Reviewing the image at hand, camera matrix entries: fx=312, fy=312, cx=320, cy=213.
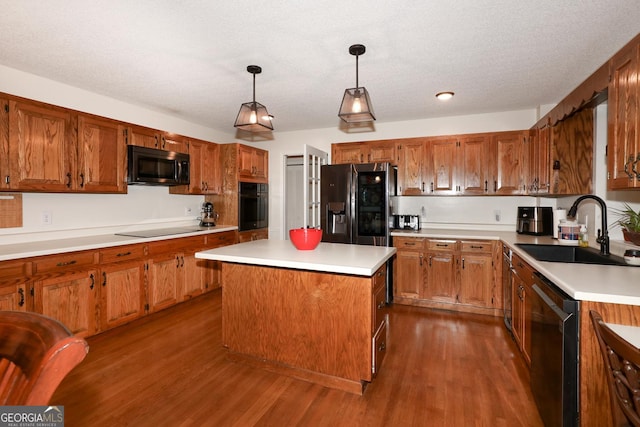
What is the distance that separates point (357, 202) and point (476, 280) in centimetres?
164

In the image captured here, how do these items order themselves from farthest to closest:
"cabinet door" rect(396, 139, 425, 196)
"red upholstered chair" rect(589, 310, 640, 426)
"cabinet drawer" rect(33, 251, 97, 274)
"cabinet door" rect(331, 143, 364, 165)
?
"cabinet door" rect(331, 143, 364, 165) < "cabinet door" rect(396, 139, 425, 196) < "cabinet drawer" rect(33, 251, 97, 274) < "red upholstered chair" rect(589, 310, 640, 426)

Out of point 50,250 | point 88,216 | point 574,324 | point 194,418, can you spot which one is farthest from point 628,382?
point 88,216

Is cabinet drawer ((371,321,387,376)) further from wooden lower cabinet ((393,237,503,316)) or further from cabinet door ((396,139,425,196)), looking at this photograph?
cabinet door ((396,139,425,196))

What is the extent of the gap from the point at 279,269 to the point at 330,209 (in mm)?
1915

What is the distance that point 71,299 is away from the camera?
8.73 feet

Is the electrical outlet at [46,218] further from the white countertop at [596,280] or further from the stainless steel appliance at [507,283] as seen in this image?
the stainless steel appliance at [507,283]

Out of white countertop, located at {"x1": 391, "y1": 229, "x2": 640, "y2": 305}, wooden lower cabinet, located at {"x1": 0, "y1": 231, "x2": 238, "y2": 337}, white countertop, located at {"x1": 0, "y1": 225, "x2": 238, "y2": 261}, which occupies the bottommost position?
wooden lower cabinet, located at {"x1": 0, "y1": 231, "x2": 238, "y2": 337}

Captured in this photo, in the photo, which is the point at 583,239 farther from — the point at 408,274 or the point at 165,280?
the point at 165,280

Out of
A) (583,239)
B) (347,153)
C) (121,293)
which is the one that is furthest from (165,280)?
(583,239)

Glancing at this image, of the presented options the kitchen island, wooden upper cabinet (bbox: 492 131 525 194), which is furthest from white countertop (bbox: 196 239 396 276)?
wooden upper cabinet (bbox: 492 131 525 194)

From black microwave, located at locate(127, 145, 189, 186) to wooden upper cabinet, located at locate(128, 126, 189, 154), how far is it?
91 millimetres

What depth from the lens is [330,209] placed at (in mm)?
4086

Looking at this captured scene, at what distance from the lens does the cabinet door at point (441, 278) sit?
11.9ft

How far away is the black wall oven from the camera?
15.0ft
